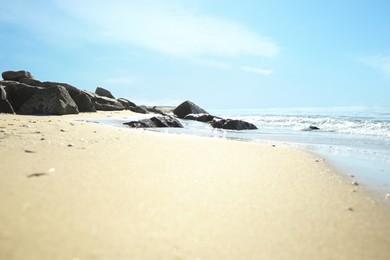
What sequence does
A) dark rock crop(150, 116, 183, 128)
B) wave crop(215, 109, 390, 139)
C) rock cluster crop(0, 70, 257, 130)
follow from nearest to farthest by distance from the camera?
1. dark rock crop(150, 116, 183, 128)
2. rock cluster crop(0, 70, 257, 130)
3. wave crop(215, 109, 390, 139)

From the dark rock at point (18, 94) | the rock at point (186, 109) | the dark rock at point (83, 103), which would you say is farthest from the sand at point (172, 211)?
the rock at point (186, 109)

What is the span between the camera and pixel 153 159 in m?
3.95

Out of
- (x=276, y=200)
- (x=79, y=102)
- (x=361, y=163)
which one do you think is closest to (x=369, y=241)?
(x=276, y=200)

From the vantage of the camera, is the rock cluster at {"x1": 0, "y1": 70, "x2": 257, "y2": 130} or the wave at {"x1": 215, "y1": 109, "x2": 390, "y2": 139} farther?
the wave at {"x1": 215, "y1": 109, "x2": 390, "y2": 139}

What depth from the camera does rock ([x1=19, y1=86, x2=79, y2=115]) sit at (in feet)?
46.0

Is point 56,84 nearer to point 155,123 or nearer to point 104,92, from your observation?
point 104,92

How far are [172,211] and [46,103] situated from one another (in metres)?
14.1

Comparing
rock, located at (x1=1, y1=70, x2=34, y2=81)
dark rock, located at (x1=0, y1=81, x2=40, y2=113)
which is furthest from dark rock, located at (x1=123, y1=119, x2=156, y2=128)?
rock, located at (x1=1, y1=70, x2=34, y2=81)

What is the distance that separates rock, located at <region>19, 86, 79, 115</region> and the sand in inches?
449

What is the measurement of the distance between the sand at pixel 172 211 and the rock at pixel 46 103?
11.4 m

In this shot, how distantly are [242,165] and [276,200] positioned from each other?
4.68ft

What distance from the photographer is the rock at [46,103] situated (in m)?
14.0

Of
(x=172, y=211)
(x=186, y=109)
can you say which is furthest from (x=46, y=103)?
(x=172, y=211)

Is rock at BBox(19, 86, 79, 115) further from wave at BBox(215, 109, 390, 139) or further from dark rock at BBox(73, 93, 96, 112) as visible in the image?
wave at BBox(215, 109, 390, 139)
